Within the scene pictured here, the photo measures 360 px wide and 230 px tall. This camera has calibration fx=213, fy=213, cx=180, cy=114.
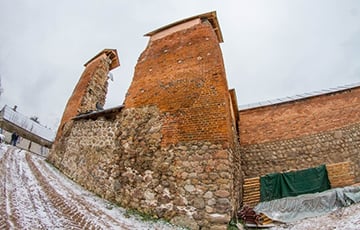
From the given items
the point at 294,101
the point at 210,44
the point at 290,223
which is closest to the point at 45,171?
the point at 210,44

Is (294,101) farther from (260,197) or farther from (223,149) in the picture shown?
(223,149)

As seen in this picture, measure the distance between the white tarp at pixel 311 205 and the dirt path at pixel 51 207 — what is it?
10.7 feet

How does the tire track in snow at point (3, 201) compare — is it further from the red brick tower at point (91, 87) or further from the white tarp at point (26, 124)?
the white tarp at point (26, 124)

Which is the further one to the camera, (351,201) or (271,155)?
(271,155)

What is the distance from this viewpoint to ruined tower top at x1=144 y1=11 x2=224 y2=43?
7978 mm

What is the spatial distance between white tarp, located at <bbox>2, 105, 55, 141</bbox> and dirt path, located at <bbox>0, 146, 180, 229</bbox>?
59.7ft

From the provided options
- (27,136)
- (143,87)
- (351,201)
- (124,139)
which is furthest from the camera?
(27,136)

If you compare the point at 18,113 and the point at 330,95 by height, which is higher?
the point at 18,113

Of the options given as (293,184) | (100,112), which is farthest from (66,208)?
(293,184)

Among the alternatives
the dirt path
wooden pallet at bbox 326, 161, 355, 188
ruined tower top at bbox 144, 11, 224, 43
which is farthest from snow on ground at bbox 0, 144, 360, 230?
ruined tower top at bbox 144, 11, 224, 43

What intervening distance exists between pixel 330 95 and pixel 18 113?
29481mm

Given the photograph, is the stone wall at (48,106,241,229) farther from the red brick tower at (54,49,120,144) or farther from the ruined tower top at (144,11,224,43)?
the ruined tower top at (144,11,224,43)

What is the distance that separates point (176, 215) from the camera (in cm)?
→ 508

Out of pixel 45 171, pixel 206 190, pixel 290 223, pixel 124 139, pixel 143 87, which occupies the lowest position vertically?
pixel 290 223
